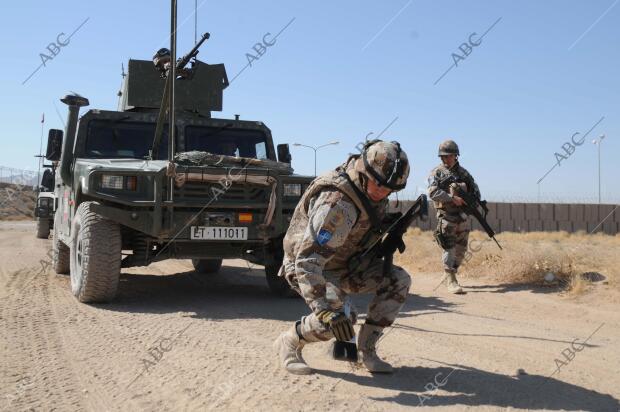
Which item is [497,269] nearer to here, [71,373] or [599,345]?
[599,345]

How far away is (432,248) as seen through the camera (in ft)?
34.7

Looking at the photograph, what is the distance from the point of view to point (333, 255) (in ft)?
10.6

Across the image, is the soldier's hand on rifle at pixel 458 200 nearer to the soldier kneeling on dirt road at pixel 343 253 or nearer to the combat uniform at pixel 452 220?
the combat uniform at pixel 452 220

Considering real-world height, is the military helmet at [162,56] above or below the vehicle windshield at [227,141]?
above

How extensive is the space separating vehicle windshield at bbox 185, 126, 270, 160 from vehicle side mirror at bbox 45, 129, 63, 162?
1454 mm

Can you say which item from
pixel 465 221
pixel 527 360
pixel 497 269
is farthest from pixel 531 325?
pixel 497 269

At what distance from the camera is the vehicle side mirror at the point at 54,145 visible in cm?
682

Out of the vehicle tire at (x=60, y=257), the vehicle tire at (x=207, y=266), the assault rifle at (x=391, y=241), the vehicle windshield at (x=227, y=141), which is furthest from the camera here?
the vehicle tire at (x=207, y=266)

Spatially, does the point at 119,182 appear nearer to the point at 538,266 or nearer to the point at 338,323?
the point at 338,323

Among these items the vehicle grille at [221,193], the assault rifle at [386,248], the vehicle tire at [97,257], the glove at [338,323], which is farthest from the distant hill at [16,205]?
the glove at [338,323]

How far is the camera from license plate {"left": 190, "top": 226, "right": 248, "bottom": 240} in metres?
5.46

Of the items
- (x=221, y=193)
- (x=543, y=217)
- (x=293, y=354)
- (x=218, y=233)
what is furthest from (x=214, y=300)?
(x=543, y=217)

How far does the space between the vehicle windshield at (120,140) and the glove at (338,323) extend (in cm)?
420

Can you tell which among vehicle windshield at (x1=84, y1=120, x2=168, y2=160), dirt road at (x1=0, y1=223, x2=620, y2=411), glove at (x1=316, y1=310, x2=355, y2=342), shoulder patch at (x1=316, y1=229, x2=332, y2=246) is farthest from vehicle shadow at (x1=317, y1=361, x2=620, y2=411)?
Answer: vehicle windshield at (x1=84, y1=120, x2=168, y2=160)
